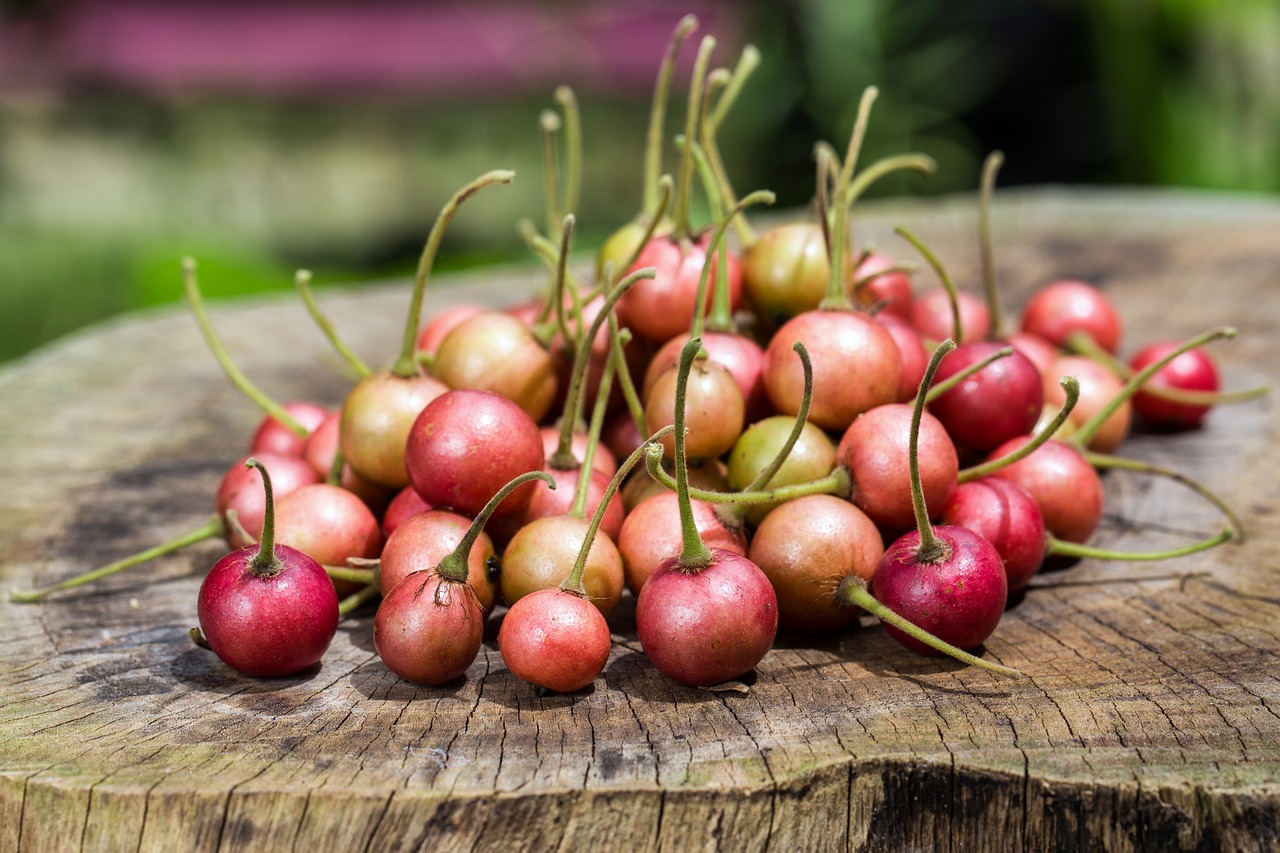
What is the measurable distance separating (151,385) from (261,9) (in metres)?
3.56

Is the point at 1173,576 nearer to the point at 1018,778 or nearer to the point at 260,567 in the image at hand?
the point at 1018,778

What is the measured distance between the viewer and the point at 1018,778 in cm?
110

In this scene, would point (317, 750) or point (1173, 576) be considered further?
point (1173, 576)

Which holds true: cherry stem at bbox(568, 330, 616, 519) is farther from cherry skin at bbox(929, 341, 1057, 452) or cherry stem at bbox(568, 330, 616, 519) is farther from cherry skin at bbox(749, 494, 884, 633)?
cherry skin at bbox(929, 341, 1057, 452)

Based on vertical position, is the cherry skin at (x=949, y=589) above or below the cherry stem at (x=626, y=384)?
below

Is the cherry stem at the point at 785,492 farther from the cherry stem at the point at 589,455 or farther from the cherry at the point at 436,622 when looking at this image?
the cherry at the point at 436,622

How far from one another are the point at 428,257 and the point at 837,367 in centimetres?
49


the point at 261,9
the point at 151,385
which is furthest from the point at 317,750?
the point at 261,9

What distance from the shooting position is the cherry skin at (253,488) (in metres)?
1.58

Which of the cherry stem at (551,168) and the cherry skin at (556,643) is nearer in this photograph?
the cherry skin at (556,643)

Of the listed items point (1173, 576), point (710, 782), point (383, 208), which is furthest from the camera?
point (383, 208)

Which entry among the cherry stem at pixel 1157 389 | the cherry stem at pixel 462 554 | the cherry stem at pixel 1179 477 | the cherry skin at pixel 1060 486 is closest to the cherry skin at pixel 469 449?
the cherry stem at pixel 462 554

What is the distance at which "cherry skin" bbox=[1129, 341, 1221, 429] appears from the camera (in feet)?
6.71

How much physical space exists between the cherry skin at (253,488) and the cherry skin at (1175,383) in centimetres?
129
